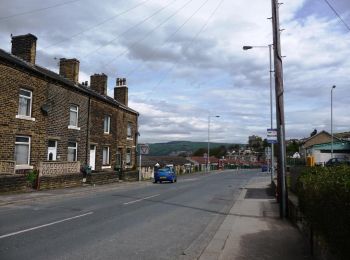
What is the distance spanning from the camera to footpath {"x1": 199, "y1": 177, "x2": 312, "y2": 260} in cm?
807

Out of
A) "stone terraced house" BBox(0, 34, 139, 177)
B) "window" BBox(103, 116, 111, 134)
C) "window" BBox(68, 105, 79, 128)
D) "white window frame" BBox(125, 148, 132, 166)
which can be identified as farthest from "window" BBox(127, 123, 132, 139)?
"window" BBox(68, 105, 79, 128)

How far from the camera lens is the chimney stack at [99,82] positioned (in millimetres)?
39094

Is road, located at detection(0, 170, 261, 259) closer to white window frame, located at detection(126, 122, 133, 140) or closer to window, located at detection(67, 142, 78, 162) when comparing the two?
window, located at detection(67, 142, 78, 162)

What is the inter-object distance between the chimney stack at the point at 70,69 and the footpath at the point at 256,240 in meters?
22.6

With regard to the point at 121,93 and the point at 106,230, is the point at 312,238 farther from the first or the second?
the point at 121,93

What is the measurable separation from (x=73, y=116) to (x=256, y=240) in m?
22.7

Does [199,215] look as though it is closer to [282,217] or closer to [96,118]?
[282,217]

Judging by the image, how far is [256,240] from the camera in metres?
9.61

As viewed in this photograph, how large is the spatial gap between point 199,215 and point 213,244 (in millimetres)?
5188

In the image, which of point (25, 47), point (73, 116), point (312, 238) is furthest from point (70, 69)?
point (312, 238)

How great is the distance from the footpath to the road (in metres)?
0.35

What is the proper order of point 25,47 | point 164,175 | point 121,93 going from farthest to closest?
point 121,93
point 164,175
point 25,47

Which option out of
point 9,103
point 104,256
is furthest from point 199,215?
point 9,103

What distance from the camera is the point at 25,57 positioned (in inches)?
1073
